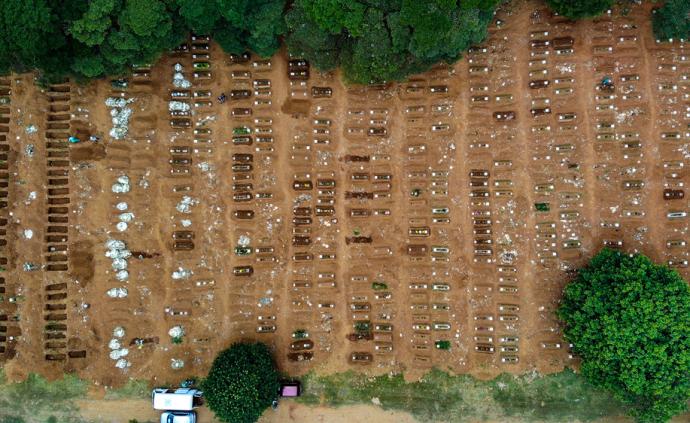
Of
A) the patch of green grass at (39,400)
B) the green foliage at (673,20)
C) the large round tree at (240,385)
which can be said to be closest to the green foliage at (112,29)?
the large round tree at (240,385)

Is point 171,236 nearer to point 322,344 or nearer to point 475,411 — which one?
point 322,344

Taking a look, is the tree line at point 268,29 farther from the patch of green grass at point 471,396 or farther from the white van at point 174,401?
the white van at point 174,401

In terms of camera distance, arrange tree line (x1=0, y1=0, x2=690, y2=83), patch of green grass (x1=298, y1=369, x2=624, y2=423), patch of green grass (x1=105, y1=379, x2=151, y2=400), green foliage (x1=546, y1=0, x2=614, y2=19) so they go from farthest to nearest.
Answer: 1. patch of green grass (x1=105, y1=379, x2=151, y2=400)
2. patch of green grass (x1=298, y1=369, x2=624, y2=423)
3. green foliage (x1=546, y1=0, x2=614, y2=19)
4. tree line (x1=0, y1=0, x2=690, y2=83)

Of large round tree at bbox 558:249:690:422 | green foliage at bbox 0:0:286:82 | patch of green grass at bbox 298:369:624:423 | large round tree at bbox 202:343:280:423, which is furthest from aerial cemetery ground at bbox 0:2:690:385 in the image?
green foliage at bbox 0:0:286:82

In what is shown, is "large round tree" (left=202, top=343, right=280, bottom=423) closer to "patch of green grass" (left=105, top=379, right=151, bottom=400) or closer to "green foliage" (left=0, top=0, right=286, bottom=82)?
"patch of green grass" (left=105, top=379, right=151, bottom=400)

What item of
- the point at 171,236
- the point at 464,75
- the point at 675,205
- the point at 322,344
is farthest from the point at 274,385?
the point at 675,205

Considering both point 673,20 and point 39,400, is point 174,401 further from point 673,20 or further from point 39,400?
point 673,20

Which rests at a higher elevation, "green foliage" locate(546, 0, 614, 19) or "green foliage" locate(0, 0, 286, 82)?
"green foliage" locate(546, 0, 614, 19)
